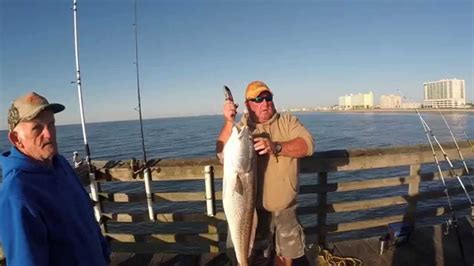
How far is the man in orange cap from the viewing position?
3.44 meters

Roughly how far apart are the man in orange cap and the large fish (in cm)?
32

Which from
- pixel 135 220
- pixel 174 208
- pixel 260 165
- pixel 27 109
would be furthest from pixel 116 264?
pixel 174 208

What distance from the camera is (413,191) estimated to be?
5.00m

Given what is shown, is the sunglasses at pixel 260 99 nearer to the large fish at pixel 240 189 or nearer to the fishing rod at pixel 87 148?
the large fish at pixel 240 189

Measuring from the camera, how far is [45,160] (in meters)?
2.20

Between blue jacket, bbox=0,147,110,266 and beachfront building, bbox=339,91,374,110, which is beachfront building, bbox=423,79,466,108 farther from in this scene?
beachfront building, bbox=339,91,374,110

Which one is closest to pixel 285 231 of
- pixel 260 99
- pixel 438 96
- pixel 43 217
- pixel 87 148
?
pixel 260 99

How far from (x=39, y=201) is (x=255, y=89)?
2.22 meters

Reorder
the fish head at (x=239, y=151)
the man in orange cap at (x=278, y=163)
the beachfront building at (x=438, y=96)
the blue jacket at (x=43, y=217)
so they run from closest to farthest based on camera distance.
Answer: the blue jacket at (x=43, y=217)
the fish head at (x=239, y=151)
the man in orange cap at (x=278, y=163)
the beachfront building at (x=438, y=96)

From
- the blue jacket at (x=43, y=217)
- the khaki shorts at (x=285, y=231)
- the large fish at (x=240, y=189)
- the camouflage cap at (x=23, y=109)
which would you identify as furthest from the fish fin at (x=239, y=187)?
the camouflage cap at (x=23, y=109)

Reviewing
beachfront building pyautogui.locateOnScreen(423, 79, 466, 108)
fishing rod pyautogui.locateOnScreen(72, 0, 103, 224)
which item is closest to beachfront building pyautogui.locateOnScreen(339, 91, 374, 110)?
beachfront building pyautogui.locateOnScreen(423, 79, 466, 108)

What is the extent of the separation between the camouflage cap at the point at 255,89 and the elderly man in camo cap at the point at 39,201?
1.79 meters

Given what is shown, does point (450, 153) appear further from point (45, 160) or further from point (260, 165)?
point (45, 160)

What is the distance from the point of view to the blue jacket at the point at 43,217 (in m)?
1.76
